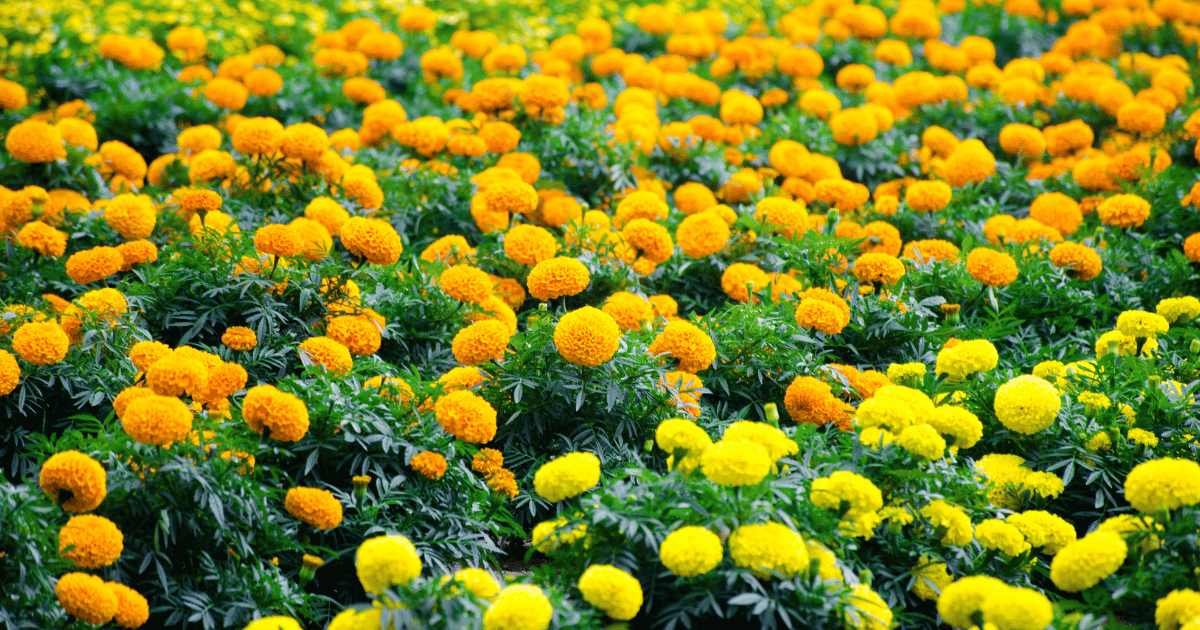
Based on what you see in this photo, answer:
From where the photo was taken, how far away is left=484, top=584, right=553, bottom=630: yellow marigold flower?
205cm

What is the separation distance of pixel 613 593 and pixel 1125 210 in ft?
12.3

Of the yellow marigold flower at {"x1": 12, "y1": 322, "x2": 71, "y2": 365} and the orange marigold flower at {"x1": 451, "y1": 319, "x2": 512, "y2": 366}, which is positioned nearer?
the yellow marigold flower at {"x1": 12, "y1": 322, "x2": 71, "y2": 365}

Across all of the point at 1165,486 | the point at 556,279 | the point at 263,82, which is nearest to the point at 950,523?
the point at 1165,486

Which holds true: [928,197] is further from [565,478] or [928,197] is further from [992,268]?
[565,478]

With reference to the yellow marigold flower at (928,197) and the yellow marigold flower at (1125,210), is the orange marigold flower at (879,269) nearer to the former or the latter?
the yellow marigold flower at (928,197)

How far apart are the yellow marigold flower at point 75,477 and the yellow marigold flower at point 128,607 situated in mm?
229

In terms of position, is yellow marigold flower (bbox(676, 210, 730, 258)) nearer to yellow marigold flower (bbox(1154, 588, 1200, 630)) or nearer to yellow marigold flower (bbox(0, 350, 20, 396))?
yellow marigold flower (bbox(1154, 588, 1200, 630))

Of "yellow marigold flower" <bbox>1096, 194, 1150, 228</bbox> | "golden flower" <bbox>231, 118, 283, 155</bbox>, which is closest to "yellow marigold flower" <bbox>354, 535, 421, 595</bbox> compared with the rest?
"golden flower" <bbox>231, 118, 283, 155</bbox>

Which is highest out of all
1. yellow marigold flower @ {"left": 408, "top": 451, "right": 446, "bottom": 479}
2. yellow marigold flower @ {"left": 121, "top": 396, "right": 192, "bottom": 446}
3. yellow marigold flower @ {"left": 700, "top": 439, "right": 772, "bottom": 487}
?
yellow marigold flower @ {"left": 700, "top": 439, "right": 772, "bottom": 487}

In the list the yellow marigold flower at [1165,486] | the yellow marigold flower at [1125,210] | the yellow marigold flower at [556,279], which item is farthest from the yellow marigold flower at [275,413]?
the yellow marigold flower at [1125,210]

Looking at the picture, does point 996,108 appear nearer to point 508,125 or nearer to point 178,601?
point 508,125

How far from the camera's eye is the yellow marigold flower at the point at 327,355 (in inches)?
126

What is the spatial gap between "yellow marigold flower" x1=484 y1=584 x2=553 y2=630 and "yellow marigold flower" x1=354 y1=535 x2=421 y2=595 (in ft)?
0.65

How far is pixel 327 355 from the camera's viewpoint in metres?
3.21
